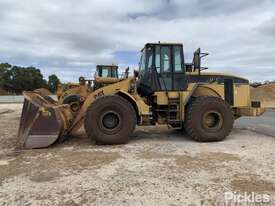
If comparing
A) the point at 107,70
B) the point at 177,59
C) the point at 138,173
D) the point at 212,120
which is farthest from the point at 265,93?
the point at 138,173

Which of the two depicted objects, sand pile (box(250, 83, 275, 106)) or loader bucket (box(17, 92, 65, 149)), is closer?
loader bucket (box(17, 92, 65, 149))

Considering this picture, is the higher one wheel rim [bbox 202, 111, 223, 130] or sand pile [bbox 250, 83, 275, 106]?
sand pile [bbox 250, 83, 275, 106]

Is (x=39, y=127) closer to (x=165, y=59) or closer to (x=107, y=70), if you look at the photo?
(x=165, y=59)

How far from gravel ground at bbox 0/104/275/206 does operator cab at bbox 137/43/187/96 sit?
5.10 ft

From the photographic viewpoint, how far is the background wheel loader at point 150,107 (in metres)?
8.55

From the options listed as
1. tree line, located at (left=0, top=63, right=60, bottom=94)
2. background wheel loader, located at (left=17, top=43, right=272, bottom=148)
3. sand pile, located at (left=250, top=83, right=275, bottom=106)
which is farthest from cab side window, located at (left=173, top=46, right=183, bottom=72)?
tree line, located at (left=0, top=63, right=60, bottom=94)

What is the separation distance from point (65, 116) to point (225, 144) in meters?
4.09

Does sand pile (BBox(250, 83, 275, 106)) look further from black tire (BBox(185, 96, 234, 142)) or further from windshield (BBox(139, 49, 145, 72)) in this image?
black tire (BBox(185, 96, 234, 142))

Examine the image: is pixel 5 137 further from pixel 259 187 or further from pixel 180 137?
pixel 259 187

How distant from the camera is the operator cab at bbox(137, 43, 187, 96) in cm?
977

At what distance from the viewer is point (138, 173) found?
19.9 ft

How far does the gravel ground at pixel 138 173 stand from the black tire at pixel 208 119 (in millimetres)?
369

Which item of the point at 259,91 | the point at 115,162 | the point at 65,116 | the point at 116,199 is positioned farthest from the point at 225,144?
the point at 259,91

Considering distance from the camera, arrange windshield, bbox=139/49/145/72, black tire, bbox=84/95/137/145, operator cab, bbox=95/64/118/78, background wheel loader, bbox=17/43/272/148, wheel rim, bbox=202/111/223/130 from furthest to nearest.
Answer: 1. operator cab, bbox=95/64/118/78
2. windshield, bbox=139/49/145/72
3. wheel rim, bbox=202/111/223/130
4. black tire, bbox=84/95/137/145
5. background wheel loader, bbox=17/43/272/148
